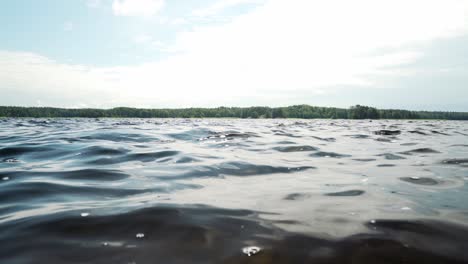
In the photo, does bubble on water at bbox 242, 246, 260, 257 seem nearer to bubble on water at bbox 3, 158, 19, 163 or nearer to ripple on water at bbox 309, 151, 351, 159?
ripple on water at bbox 309, 151, 351, 159

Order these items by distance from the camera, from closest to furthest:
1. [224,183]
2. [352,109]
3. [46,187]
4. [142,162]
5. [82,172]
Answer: [46,187]
[224,183]
[82,172]
[142,162]
[352,109]

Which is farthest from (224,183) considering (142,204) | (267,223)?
(267,223)

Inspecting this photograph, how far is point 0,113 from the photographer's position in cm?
9556

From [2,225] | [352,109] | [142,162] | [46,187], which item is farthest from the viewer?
[352,109]

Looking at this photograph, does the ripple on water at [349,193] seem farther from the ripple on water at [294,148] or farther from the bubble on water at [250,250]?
the ripple on water at [294,148]

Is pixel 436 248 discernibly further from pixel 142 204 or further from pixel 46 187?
pixel 46 187

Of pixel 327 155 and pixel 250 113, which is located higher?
pixel 250 113

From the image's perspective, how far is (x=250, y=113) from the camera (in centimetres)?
12406

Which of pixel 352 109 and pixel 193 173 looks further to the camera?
pixel 352 109

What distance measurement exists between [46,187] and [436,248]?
16.0 feet

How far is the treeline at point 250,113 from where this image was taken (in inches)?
3976

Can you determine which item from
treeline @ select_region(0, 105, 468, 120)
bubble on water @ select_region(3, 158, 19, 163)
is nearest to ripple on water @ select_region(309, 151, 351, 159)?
bubble on water @ select_region(3, 158, 19, 163)

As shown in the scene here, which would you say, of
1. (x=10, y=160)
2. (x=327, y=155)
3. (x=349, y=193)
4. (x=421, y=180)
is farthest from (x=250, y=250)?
(x=10, y=160)

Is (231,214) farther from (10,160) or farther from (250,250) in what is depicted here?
(10,160)
